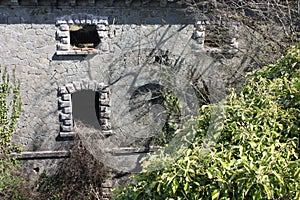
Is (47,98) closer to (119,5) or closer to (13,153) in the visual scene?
(13,153)

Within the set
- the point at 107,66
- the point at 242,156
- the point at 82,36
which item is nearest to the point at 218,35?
the point at 107,66

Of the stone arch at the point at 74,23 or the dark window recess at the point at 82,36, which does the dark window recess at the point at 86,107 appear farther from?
the stone arch at the point at 74,23

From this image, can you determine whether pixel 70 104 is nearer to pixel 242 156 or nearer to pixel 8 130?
pixel 8 130

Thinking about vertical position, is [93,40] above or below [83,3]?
below

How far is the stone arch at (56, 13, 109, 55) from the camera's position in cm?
714

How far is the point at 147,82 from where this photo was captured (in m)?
7.77

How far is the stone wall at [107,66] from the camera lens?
7.19m

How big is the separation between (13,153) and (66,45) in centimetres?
255

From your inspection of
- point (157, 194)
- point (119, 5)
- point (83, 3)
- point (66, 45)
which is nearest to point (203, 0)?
point (119, 5)

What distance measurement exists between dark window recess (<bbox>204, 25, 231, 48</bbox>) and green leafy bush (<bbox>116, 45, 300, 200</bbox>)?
4685 mm

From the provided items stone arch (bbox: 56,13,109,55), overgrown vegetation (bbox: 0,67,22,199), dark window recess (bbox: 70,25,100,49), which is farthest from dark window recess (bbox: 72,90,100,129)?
stone arch (bbox: 56,13,109,55)

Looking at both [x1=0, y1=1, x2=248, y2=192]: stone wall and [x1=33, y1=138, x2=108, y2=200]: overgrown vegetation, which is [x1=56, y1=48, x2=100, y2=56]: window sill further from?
[x1=33, y1=138, x2=108, y2=200]: overgrown vegetation

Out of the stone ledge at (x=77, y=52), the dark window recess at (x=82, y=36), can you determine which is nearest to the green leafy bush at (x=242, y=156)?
the stone ledge at (x=77, y=52)

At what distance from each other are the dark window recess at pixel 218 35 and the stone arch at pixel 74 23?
82.7 inches
